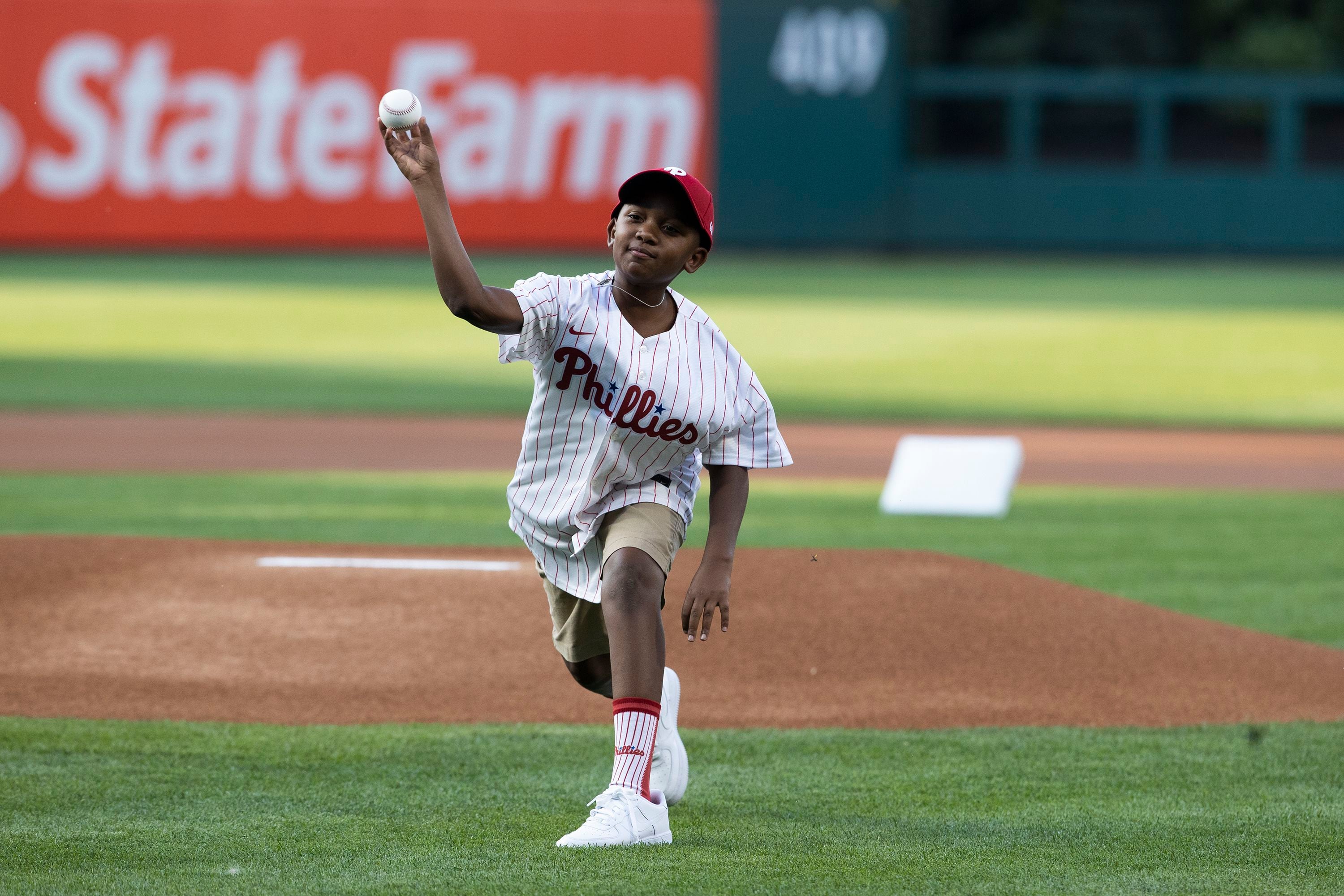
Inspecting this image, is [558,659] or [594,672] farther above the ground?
[594,672]

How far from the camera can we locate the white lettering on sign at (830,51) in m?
29.4

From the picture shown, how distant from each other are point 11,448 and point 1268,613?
786 cm

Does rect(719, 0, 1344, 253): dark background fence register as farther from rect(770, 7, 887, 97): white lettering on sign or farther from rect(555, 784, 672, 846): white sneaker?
rect(555, 784, 672, 846): white sneaker

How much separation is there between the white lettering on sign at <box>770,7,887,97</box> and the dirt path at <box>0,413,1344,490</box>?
56.9 ft

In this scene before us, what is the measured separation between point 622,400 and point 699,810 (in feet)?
3.46

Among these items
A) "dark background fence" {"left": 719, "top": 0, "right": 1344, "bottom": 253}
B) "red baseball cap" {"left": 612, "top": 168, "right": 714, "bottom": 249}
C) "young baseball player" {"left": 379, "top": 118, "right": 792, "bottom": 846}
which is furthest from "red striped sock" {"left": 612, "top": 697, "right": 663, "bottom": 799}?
"dark background fence" {"left": 719, "top": 0, "right": 1344, "bottom": 253}

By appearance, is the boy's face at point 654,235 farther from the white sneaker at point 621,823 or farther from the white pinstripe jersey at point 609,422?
the white sneaker at point 621,823

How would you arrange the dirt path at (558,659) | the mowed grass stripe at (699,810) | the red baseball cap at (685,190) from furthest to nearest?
1. the dirt path at (558,659)
2. the red baseball cap at (685,190)
3. the mowed grass stripe at (699,810)

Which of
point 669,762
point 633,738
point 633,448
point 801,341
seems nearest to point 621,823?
point 633,738

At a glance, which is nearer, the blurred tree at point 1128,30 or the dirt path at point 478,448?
the dirt path at point 478,448

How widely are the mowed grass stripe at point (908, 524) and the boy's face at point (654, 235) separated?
364cm

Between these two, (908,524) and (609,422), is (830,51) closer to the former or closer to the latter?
(908,524)

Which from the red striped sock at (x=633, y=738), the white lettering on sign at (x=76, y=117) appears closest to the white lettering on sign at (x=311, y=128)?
the white lettering on sign at (x=76, y=117)

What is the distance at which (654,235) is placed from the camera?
4.02m
